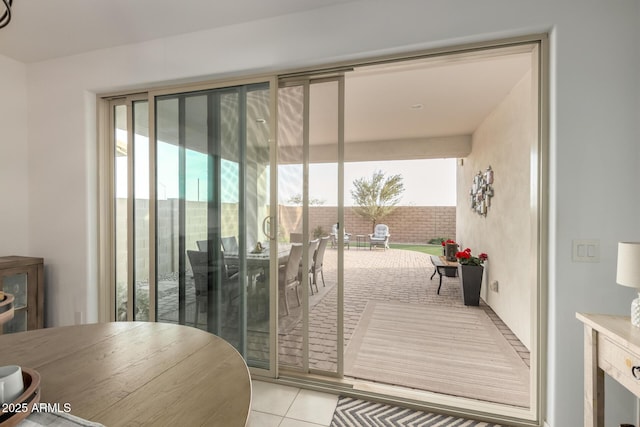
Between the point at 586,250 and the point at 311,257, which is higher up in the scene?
the point at 586,250

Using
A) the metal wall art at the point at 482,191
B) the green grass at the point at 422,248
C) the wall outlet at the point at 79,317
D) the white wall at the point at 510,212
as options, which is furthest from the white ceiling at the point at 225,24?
the green grass at the point at 422,248

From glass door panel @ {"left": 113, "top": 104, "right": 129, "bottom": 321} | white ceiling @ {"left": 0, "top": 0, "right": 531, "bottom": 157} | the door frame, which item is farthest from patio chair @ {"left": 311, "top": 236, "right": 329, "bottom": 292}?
glass door panel @ {"left": 113, "top": 104, "right": 129, "bottom": 321}

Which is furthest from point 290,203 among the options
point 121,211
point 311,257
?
point 121,211

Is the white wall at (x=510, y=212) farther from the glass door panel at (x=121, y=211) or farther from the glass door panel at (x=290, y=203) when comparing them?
the glass door panel at (x=121, y=211)

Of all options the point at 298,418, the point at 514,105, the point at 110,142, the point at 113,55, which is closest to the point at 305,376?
the point at 298,418

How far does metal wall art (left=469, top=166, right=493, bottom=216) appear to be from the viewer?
164 inches

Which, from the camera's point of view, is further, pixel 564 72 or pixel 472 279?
pixel 472 279

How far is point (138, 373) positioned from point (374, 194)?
10.6 metres

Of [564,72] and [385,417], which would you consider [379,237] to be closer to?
[385,417]

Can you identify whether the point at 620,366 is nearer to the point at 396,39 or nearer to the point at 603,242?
the point at 603,242

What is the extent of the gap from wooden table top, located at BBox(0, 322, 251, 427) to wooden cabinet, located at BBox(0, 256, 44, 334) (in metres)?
1.90

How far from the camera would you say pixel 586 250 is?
5.30 ft

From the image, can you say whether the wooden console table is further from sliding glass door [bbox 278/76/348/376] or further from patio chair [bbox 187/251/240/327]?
patio chair [bbox 187/251/240/327]

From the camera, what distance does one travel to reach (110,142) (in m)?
2.77
